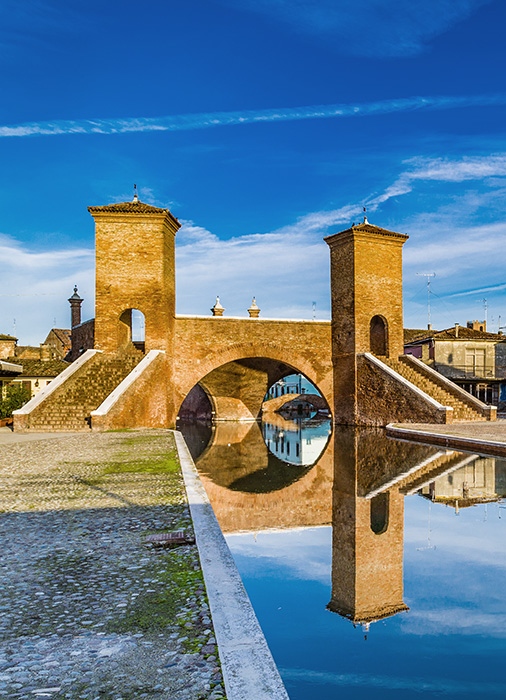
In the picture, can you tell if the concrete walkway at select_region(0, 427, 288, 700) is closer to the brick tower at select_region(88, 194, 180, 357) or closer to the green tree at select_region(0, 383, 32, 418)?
the green tree at select_region(0, 383, 32, 418)

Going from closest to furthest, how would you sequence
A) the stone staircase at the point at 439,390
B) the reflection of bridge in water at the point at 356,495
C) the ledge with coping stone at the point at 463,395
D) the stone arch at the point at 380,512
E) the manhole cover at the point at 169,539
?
the manhole cover at the point at 169,539, the reflection of bridge in water at the point at 356,495, the stone arch at the point at 380,512, the ledge with coping stone at the point at 463,395, the stone staircase at the point at 439,390

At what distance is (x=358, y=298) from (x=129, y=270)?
347 inches

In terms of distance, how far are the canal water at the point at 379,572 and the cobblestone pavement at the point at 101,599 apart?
89 centimetres

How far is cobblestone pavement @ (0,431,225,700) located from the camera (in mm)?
2645

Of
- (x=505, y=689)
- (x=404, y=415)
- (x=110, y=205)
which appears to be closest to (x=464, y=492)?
(x=505, y=689)

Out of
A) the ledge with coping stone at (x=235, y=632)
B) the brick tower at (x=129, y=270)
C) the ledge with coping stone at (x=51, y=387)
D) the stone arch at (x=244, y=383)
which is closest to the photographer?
the ledge with coping stone at (x=235, y=632)

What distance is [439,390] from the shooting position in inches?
835

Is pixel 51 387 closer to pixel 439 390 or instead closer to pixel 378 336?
pixel 439 390

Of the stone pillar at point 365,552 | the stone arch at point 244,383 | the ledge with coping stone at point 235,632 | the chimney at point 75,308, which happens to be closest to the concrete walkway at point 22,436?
the stone pillar at point 365,552

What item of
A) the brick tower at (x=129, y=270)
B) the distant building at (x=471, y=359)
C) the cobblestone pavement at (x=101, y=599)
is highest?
the brick tower at (x=129, y=270)

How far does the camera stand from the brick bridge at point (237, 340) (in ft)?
64.2

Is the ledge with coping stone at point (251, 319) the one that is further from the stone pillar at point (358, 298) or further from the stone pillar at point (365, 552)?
the stone pillar at point (365, 552)

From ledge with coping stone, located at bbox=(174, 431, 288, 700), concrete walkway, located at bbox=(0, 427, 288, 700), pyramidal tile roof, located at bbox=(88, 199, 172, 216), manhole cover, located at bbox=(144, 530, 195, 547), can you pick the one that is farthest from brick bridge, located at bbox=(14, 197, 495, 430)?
ledge with coping stone, located at bbox=(174, 431, 288, 700)

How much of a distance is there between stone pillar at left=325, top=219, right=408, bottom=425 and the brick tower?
7064mm
